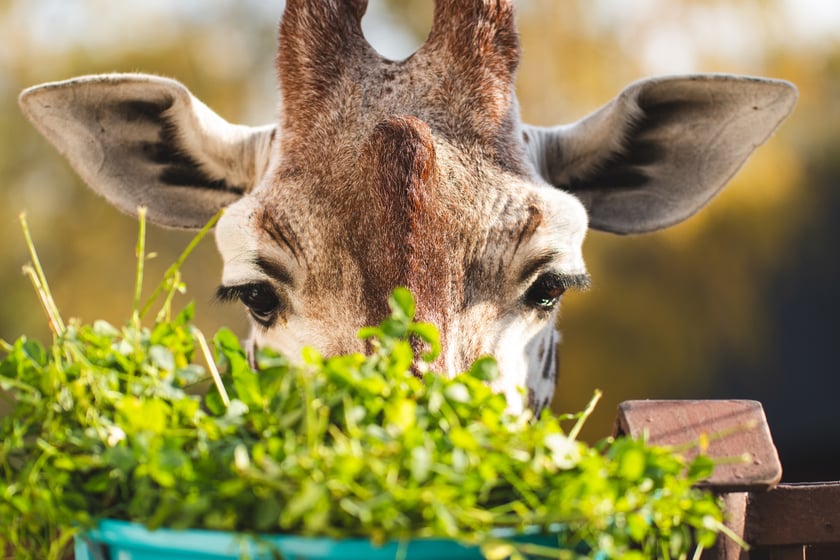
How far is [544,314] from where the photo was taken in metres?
2.71

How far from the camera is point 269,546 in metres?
1.19

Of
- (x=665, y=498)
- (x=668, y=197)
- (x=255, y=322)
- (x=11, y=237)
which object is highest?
(x=11, y=237)

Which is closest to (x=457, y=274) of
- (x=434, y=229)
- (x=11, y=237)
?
(x=434, y=229)

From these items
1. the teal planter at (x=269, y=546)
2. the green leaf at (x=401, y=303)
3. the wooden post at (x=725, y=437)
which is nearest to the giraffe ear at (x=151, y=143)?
the wooden post at (x=725, y=437)

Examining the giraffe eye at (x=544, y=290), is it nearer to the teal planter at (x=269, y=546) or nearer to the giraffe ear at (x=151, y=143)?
the giraffe ear at (x=151, y=143)

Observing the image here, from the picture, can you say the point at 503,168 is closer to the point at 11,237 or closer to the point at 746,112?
the point at 746,112

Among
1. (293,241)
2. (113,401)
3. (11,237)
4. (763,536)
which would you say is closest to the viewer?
(113,401)

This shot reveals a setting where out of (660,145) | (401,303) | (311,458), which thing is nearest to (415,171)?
(401,303)

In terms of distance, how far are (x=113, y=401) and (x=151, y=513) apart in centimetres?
22

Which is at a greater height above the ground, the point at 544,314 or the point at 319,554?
the point at 544,314

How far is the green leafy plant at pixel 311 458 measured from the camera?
1179 mm

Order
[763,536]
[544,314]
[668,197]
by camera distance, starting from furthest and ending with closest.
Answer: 1. [668,197]
2. [544,314]
3. [763,536]

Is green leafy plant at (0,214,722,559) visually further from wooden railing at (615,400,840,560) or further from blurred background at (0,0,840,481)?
blurred background at (0,0,840,481)

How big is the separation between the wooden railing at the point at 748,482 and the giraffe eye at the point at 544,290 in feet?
2.27
